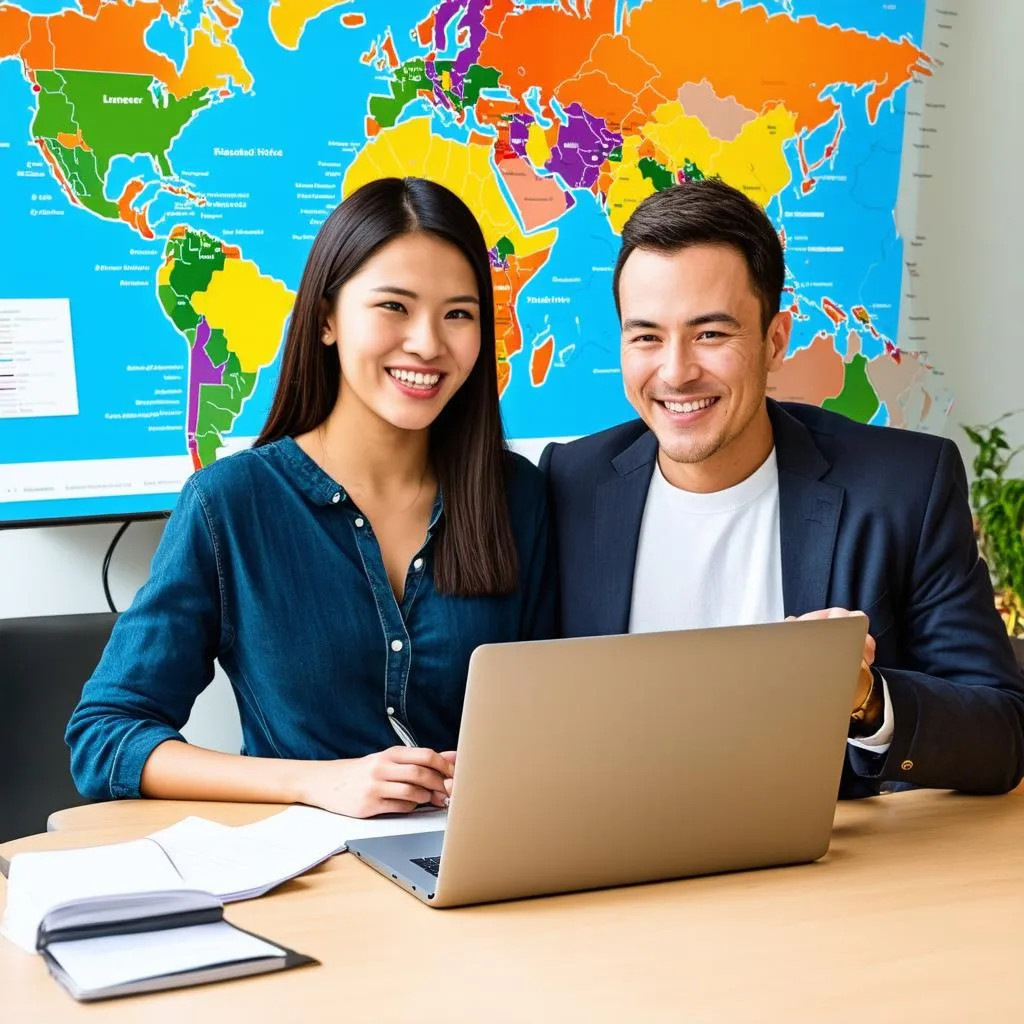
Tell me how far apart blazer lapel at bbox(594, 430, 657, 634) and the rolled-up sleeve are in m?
0.51

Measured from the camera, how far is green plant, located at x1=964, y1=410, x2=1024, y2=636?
293 centimetres

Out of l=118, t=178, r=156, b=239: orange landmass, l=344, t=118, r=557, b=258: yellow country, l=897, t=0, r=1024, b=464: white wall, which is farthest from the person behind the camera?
l=897, t=0, r=1024, b=464: white wall

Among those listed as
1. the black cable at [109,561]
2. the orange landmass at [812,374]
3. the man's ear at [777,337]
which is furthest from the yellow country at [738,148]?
the black cable at [109,561]

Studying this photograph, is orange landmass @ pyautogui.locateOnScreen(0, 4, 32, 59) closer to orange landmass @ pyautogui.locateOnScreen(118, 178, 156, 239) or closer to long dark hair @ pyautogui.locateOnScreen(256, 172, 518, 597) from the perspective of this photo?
orange landmass @ pyautogui.locateOnScreen(118, 178, 156, 239)

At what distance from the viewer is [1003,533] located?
2.95m

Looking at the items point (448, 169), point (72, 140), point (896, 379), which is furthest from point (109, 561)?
point (896, 379)

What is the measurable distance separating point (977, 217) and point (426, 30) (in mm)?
1545

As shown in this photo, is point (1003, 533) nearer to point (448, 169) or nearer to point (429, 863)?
point (448, 169)

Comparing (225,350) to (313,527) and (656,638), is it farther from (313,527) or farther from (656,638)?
(656,638)

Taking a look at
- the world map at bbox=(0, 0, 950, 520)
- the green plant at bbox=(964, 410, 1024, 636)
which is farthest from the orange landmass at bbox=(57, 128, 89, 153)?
the green plant at bbox=(964, 410, 1024, 636)

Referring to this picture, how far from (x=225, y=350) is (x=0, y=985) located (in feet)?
5.16

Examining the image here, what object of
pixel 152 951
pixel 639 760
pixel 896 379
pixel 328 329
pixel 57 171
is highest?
pixel 57 171

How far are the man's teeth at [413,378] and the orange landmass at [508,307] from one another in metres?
0.95

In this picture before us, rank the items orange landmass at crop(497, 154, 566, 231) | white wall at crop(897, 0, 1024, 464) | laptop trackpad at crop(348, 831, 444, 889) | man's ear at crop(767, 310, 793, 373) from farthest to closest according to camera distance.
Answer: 1. white wall at crop(897, 0, 1024, 464)
2. orange landmass at crop(497, 154, 566, 231)
3. man's ear at crop(767, 310, 793, 373)
4. laptop trackpad at crop(348, 831, 444, 889)
